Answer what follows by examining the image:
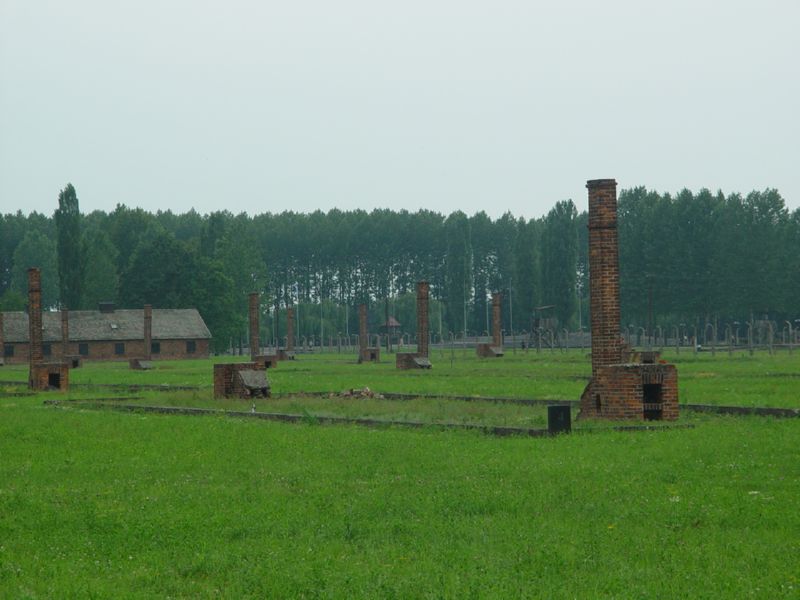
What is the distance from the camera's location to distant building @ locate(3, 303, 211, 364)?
8306cm

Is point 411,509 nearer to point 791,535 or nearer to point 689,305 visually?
point 791,535

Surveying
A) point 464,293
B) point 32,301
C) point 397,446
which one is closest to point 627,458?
point 397,446

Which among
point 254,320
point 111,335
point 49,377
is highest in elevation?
point 254,320

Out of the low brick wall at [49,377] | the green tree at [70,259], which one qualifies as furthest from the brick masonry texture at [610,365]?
the green tree at [70,259]

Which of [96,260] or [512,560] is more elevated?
[96,260]

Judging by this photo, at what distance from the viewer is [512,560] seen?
9.07 metres

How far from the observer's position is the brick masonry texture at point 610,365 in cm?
2048

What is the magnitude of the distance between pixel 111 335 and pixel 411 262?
4716cm

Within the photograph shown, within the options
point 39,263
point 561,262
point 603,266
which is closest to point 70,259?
point 39,263

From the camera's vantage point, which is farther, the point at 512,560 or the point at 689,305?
the point at 689,305

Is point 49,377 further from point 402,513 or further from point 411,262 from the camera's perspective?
A: point 411,262

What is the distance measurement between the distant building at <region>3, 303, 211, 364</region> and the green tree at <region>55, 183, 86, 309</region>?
4.45 metres

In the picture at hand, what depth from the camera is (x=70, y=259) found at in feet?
299

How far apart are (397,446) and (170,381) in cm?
2891
